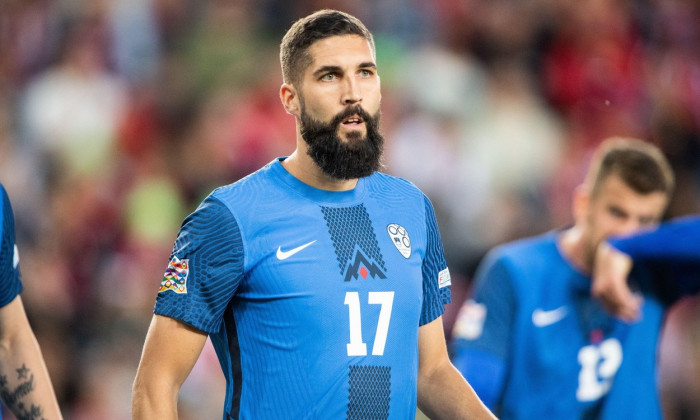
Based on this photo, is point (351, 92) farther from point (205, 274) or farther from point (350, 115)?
point (205, 274)

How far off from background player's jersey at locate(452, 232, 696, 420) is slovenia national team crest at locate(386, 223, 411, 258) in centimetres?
152

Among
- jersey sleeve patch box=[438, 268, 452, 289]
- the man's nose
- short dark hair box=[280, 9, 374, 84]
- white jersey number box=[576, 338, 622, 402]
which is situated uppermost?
short dark hair box=[280, 9, 374, 84]

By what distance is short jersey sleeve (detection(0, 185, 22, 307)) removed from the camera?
3.86 metres

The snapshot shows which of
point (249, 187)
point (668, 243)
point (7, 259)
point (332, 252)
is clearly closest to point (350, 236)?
point (332, 252)

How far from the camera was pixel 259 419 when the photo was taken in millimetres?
3328

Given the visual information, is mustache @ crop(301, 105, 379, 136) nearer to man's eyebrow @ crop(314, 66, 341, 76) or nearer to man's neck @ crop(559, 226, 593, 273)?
man's eyebrow @ crop(314, 66, 341, 76)

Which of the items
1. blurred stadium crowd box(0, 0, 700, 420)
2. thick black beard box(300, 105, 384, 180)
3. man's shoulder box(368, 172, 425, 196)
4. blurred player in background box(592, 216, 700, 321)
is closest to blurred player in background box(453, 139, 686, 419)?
blurred player in background box(592, 216, 700, 321)

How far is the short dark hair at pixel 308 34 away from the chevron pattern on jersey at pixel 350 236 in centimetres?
45

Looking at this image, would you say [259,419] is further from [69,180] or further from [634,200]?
[69,180]

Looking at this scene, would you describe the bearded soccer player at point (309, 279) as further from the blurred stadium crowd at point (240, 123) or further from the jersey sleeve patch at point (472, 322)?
the blurred stadium crowd at point (240, 123)

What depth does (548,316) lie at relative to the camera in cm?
515

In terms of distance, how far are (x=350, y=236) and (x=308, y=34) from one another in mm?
656

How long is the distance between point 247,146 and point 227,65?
1.05m

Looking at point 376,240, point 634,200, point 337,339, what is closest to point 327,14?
point 376,240
